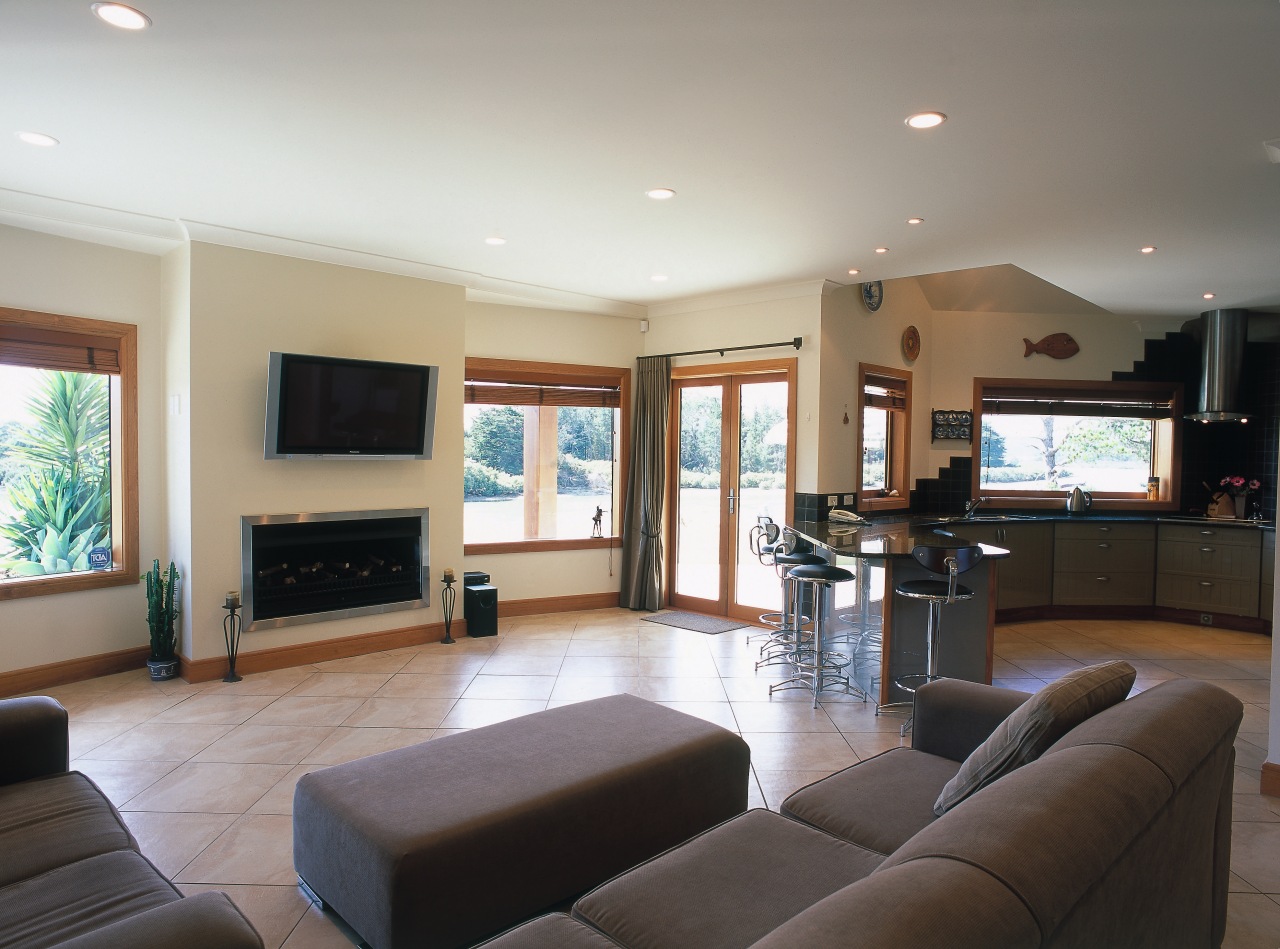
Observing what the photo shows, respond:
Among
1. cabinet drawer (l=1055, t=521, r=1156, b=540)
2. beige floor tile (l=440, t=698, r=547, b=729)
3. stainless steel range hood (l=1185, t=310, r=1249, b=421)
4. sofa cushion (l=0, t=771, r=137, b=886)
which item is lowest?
beige floor tile (l=440, t=698, r=547, b=729)

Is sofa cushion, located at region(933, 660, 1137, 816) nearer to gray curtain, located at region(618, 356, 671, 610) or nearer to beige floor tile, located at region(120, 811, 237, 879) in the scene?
beige floor tile, located at region(120, 811, 237, 879)

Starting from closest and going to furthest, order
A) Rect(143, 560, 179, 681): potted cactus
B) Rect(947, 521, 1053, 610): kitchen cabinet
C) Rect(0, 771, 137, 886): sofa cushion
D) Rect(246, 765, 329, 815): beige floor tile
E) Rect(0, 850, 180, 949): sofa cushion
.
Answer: Rect(0, 850, 180, 949): sofa cushion → Rect(0, 771, 137, 886): sofa cushion → Rect(246, 765, 329, 815): beige floor tile → Rect(143, 560, 179, 681): potted cactus → Rect(947, 521, 1053, 610): kitchen cabinet

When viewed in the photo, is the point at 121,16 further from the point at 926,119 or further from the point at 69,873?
the point at 926,119

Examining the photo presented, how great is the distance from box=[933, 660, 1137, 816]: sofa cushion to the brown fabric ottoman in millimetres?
897

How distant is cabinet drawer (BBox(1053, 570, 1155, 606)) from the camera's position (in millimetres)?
6961

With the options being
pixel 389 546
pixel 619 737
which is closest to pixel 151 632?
pixel 389 546

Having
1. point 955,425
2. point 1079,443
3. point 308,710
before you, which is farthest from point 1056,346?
point 308,710

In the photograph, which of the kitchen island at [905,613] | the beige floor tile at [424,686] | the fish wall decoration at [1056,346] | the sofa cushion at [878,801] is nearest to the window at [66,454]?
the beige floor tile at [424,686]

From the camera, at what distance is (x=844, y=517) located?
5789 mm

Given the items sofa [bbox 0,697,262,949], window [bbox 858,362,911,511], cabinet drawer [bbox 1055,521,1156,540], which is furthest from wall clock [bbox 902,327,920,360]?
sofa [bbox 0,697,262,949]

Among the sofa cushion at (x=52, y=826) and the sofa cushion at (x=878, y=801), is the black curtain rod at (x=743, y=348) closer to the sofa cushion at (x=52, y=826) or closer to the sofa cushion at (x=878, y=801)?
the sofa cushion at (x=878, y=801)

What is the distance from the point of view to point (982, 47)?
94.3 inches

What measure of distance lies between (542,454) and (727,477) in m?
1.63

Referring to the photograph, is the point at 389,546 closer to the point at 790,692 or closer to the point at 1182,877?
Answer: the point at 790,692
